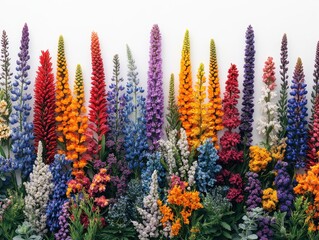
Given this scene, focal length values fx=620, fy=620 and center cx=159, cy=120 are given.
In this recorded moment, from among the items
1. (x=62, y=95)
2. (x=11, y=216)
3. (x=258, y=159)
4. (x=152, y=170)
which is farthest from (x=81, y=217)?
(x=258, y=159)

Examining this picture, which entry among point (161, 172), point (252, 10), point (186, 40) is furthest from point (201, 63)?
point (161, 172)

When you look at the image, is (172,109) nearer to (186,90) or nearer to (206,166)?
(186,90)

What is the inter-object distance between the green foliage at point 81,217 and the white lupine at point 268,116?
1.65 m

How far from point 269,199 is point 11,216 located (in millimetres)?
2239

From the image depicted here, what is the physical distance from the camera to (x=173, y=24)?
18.8 ft

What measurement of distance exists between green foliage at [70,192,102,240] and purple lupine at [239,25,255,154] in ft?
4.76

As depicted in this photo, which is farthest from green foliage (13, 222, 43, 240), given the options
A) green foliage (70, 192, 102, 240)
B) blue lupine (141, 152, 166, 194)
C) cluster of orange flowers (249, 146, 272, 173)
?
cluster of orange flowers (249, 146, 272, 173)

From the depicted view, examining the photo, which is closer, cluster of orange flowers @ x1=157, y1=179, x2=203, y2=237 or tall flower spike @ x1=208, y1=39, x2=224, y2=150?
cluster of orange flowers @ x1=157, y1=179, x2=203, y2=237

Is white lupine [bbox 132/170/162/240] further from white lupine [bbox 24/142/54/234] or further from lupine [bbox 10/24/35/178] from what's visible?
lupine [bbox 10/24/35/178]

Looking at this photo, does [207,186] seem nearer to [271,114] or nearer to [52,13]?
[271,114]

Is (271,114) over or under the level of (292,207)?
over

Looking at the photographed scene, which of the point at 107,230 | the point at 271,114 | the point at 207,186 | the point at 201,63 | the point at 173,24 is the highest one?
the point at 173,24

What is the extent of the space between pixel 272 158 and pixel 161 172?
3.31 feet

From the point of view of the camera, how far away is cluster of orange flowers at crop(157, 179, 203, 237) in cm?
517
